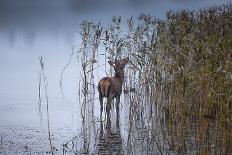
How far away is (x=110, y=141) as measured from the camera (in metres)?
12.2

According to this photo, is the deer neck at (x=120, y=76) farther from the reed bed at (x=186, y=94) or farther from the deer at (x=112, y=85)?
the reed bed at (x=186, y=94)

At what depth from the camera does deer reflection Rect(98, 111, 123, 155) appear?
11055 millimetres

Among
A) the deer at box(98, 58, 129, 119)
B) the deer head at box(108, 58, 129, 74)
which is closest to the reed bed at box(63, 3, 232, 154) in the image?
the deer at box(98, 58, 129, 119)

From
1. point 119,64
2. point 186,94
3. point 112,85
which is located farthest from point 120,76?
point 186,94

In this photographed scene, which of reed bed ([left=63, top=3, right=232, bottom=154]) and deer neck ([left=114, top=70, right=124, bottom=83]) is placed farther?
deer neck ([left=114, top=70, right=124, bottom=83])

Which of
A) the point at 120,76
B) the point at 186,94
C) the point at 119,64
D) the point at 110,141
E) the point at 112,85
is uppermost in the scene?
the point at 119,64

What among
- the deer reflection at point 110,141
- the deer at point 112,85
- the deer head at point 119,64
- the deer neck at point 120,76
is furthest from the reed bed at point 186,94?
the deer neck at point 120,76

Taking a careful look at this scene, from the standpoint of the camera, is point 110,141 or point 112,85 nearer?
point 110,141

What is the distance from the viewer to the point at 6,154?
10383 millimetres

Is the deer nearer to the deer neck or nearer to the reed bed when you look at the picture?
the deer neck

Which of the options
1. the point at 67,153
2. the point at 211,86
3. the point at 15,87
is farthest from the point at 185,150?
the point at 15,87

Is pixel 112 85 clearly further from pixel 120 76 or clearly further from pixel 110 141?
pixel 110 141

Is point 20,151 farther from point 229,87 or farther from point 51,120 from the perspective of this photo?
point 51,120

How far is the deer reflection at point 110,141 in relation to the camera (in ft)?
36.3
